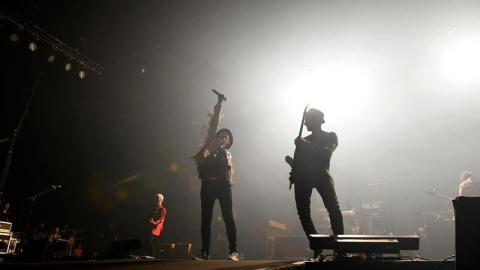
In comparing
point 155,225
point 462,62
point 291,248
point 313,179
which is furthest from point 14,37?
point 462,62

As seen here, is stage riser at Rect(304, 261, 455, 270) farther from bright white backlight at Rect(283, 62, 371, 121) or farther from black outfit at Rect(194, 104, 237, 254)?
bright white backlight at Rect(283, 62, 371, 121)

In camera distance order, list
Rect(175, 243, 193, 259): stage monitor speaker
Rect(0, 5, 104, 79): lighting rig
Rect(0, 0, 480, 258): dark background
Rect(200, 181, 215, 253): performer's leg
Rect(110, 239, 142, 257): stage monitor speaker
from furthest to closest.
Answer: Rect(175, 243, 193, 259): stage monitor speaker < Rect(0, 0, 480, 258): dark background < Rect(0, 5, 104, 79): lighting rig < Rect(110, 239, 142, 257): stage monitor speaker < Rect(200, 181, 215, 253): performer's leg

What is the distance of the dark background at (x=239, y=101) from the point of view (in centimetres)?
838

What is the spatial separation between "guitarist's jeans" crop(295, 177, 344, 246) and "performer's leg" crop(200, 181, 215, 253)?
133cm

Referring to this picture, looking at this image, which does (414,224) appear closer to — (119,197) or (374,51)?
(374,51)

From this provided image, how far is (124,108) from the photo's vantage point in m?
11.5

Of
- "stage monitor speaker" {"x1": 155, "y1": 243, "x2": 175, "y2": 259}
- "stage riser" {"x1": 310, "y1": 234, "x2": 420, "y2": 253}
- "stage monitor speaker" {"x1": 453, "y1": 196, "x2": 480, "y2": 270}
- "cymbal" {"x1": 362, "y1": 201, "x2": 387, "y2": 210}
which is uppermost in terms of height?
"cymbal" {"x1": 362, "y1": 201, "x2": 387, "y2": 210}

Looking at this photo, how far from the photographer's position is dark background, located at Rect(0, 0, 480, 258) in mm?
8383

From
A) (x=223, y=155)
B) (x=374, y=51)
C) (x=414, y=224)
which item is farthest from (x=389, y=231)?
(x=223, y=155)

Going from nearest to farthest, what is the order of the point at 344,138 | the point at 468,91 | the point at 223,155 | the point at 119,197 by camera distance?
the point at 223,155 → the point at 468,91 → the point at 119,197 → the point at 344,138

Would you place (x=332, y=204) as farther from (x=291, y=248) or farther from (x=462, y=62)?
(x=462, y=62)

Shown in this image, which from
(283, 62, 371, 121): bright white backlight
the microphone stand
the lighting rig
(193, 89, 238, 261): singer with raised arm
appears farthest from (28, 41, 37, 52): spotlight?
(283, 62, 371, 121): bright white backlight

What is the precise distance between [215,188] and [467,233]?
10.6 ft

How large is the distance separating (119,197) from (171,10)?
25.7 ft
